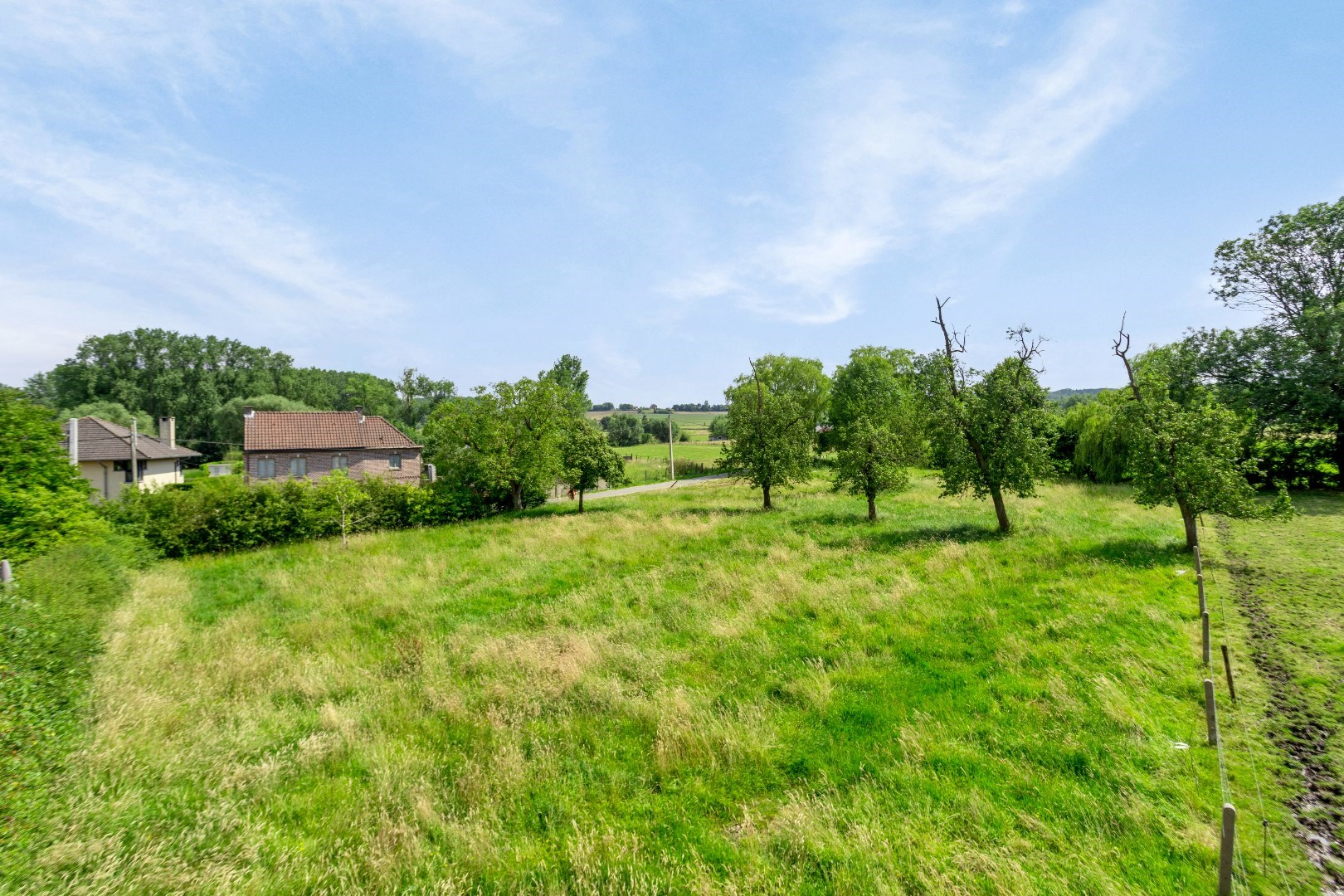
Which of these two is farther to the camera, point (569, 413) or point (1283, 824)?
point (569, 413)

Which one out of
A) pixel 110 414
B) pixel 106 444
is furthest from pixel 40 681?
pixel 110 414

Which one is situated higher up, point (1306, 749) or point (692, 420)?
point (692, 420)

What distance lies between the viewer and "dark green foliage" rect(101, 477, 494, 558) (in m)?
20.0

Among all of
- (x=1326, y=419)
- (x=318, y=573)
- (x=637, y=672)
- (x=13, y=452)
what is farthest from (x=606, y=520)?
(x=1326, y=419)

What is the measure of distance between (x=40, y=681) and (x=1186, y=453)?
26118 mm

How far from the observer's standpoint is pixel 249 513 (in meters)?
21.7

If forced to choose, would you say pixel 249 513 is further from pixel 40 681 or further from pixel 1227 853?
pixel 1227 853

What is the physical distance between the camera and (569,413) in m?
32.7

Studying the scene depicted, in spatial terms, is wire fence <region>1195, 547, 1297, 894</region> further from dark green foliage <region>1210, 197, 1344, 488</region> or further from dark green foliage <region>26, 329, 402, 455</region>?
dark green foliage <region>26, 329, 402, 455</region>

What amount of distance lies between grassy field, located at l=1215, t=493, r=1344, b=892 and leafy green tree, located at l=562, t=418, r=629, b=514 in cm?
2617

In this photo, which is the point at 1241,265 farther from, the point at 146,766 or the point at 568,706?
the point at 146,766

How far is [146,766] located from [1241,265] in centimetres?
5000

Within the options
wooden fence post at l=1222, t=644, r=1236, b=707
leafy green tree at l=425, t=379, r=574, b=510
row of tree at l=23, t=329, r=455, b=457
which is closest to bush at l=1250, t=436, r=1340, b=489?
wooden fence post at l=1222, t=644, r=1236, b=707

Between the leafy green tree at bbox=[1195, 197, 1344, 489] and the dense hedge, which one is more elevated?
the leafy green tree at bbox=[1195, 197, 1344, 489]
